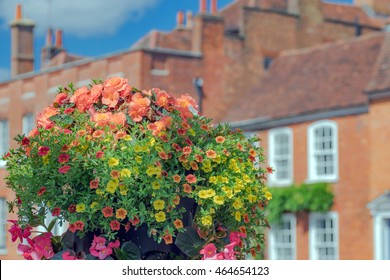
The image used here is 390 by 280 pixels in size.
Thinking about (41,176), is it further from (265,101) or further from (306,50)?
(306,50)

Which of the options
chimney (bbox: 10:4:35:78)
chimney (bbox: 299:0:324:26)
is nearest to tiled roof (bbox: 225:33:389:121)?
chimney (bbox: 299:0:324:26)

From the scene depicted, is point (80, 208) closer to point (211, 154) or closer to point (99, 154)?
point (99, 154)

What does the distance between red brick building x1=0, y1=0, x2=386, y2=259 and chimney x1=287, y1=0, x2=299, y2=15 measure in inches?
1.6

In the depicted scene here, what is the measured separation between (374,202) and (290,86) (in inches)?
279

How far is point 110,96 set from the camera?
5.38 metres

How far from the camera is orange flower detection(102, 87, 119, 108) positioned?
5348 millimetres

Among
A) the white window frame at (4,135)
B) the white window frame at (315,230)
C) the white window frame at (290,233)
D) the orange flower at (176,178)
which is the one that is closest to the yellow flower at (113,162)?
the orange flower at (176,178)

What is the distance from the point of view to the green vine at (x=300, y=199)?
29.3 m

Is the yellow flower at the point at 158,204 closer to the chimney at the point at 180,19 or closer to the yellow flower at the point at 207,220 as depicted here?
the yellow flower at the point at 207,220

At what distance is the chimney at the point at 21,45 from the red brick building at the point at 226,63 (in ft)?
0.15

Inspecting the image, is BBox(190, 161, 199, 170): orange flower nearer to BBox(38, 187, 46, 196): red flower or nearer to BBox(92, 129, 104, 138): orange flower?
BBox(92, 129, 104, 138): orange flower

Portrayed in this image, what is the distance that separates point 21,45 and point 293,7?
1247 centimetres

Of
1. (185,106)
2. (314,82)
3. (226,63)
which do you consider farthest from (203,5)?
(185,106)
